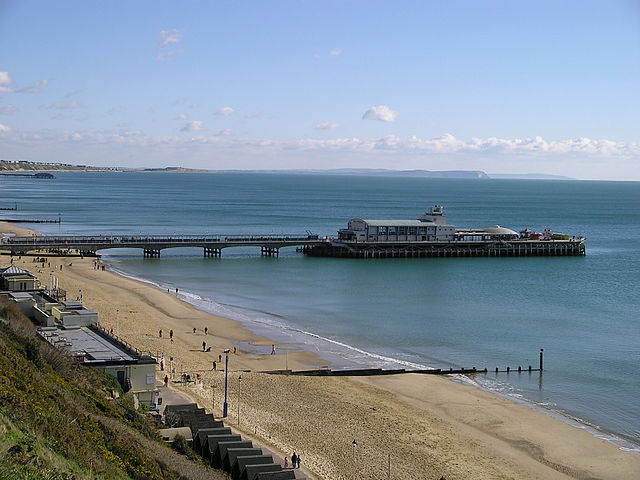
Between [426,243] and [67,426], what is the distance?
70.3 metres

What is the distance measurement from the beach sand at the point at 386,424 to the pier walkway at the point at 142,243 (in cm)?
3621

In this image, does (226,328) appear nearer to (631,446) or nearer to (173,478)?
(631,446)

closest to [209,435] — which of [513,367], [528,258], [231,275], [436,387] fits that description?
[436,387]

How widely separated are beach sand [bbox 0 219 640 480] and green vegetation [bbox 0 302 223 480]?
509cm

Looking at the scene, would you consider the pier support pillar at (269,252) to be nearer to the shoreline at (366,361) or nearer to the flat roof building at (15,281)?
the shoreline at (366,361)

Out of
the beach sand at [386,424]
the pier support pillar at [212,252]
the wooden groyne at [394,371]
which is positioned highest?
the pier support pillar at [212,252]

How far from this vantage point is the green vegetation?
47.4ft

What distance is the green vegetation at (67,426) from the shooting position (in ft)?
47.4

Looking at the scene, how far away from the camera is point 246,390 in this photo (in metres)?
33.0

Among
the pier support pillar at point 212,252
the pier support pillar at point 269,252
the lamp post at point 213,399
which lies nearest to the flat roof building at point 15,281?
the lamp post at point 213,399

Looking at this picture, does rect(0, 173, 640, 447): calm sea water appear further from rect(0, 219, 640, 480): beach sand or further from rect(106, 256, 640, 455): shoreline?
rect(0, 219, 640, 480): beach sand

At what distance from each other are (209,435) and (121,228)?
84.5 m

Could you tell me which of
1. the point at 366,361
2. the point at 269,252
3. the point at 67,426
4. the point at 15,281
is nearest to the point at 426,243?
the point at 269,252

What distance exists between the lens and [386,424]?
97.3 feet
